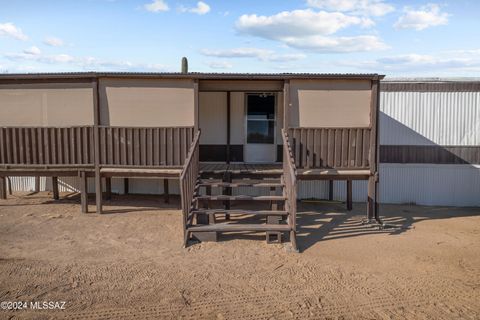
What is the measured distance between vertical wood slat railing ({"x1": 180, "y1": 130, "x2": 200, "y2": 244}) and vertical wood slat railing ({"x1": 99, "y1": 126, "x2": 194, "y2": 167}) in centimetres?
45

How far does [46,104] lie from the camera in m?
9.40

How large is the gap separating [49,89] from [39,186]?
14.4ft

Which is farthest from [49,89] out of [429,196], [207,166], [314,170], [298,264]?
[429,196]

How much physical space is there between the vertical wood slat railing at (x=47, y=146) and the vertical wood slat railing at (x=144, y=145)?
38 centimetres

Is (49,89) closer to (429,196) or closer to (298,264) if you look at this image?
(298,264)

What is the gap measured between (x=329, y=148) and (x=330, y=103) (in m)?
0.96

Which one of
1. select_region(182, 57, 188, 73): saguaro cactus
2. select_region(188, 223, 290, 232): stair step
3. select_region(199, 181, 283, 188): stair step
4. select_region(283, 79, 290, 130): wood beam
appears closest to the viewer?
select_region(188, 223, 290, 232): stair step

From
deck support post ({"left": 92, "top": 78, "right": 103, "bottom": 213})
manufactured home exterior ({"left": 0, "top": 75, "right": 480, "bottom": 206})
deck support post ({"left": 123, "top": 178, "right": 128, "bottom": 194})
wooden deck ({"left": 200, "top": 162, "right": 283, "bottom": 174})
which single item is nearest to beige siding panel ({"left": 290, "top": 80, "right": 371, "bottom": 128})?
wooden deck ({"left": 200, "top": 162, "right": 283, "bottom": 174})

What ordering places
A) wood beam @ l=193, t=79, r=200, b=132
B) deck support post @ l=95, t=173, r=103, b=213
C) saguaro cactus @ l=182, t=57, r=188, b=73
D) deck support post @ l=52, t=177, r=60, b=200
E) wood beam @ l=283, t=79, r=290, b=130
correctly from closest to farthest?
wood beam @ l=283, t=79, r=290, b=130, wood beam @ l=193, t=79, r=200, b=132, deck support post @ l=95, t=173, r=103, b=213, deck support post @ l=52, t=177, r=60, b=200, saguaro cactus @ l=182, t=57, r=188, b=73

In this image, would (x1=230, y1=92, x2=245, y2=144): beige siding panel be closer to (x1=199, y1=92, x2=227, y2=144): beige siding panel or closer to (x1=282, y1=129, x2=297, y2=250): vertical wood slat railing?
(x1=199, y1=92, x2=227, y2=144): beige siding panel

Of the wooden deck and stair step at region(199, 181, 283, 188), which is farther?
the wooden deck

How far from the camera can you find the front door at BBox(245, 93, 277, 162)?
37.9 feet

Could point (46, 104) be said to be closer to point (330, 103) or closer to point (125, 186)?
point (125, 186)

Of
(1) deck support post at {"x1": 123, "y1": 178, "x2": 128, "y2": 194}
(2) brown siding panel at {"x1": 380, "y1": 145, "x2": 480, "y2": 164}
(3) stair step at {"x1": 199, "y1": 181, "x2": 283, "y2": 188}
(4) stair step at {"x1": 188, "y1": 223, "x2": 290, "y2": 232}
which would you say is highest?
(2) brown siding panel at {"x1": 380, "y1": 145, "x2": 480, "y2": 164}
